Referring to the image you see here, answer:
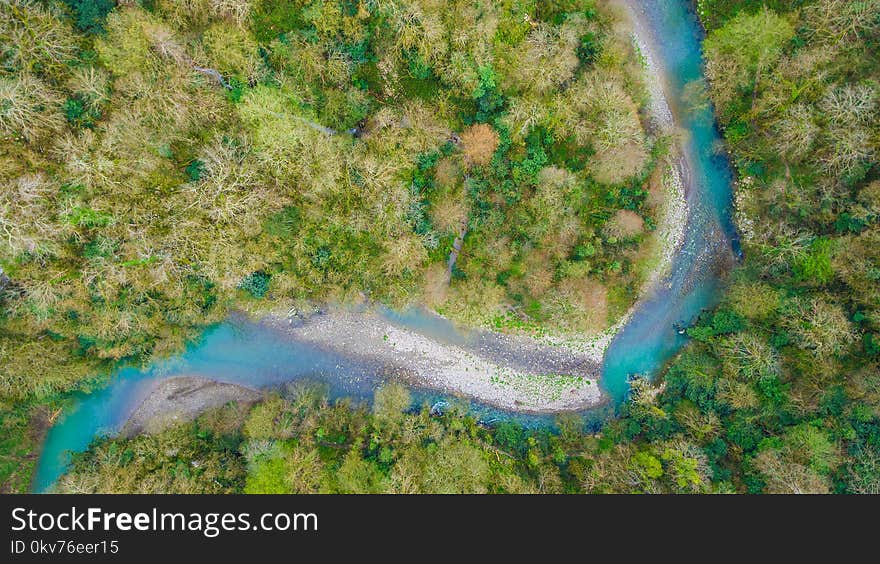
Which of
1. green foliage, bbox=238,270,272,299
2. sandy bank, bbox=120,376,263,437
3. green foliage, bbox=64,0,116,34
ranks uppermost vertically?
green foliage, bbox=64,0,116,34

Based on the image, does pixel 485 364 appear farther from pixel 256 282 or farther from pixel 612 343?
pixel 256 282

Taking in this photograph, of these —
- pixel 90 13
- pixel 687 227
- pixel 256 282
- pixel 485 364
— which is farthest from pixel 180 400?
pixel 687 227

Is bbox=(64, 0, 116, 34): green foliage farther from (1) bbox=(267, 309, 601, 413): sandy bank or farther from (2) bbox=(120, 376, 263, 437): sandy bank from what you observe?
(2) bbox=(120, 376, 263, 437): sandy bank

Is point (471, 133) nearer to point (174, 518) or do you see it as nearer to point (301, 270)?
point (301, 270)

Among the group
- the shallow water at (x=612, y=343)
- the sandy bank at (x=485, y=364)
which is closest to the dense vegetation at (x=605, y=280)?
the shallow water at (x=612, y=343)

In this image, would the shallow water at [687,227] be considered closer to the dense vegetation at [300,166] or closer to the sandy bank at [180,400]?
the dense vegetation at [300,166]

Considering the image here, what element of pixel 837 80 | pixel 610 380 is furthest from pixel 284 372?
pixel 837 80

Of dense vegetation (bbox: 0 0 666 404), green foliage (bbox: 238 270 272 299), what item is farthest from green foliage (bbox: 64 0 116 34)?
green foliage (bbox: 238 270 272 299)
